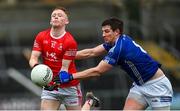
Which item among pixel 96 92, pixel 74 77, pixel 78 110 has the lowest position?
pixel 96 92

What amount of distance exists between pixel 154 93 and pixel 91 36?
1234 centimetres

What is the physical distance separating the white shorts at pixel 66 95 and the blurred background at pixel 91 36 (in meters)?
5.16

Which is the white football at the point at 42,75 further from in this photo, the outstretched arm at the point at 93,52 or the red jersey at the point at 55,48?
the outstretched arm at the point at 93,52

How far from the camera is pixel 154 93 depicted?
39.1 ft

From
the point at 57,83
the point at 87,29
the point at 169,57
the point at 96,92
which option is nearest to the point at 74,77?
the point at 57,83

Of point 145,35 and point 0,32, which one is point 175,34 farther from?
point 0,32

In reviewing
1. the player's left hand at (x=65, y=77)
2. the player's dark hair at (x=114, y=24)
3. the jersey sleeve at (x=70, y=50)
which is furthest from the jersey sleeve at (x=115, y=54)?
the jersey sleeve at (x=70, y=50)

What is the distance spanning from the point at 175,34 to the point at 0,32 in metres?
5.28

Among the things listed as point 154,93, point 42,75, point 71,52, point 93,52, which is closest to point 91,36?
point 93,52

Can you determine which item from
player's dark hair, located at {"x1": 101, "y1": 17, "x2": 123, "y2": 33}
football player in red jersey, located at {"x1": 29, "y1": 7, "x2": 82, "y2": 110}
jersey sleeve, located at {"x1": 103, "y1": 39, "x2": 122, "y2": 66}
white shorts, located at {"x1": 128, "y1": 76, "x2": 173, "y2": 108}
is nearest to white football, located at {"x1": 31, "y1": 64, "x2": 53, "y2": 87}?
football player in red jersey, located at {"x1": 29, "y1": 7, "x2": 82, "y2": 110}

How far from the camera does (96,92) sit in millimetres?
19375

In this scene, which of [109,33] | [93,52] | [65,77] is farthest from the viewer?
[93,52]

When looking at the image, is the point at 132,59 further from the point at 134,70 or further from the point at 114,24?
the point at 114,24

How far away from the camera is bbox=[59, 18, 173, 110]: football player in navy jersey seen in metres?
11.6
